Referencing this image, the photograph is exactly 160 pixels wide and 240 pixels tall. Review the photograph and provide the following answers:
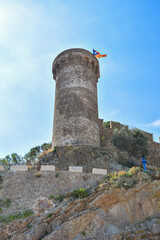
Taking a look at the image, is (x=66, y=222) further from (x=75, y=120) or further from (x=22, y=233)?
(x=75, y=120)

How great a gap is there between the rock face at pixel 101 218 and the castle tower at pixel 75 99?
8402 mm

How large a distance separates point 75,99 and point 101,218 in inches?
477

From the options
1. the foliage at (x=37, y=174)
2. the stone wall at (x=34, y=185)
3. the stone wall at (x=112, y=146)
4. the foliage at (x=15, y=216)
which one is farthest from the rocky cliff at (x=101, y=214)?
the stone wall at (x=112, y=146)

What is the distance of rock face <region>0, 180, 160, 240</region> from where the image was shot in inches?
388

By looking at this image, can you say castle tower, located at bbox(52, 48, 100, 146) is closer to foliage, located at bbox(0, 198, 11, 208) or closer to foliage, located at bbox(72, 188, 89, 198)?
foliage, located at bbox(72, 188, 89, 198)

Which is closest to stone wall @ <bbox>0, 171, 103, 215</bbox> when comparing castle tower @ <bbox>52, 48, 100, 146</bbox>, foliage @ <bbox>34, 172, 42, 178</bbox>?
foliage @ <bbox>34, 172, 42, 178</bbox>

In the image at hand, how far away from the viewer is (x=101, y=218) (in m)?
10.4

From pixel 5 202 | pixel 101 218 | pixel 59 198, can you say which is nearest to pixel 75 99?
pixel 59 198

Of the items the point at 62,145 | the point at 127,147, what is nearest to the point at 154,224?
the point at 62,145

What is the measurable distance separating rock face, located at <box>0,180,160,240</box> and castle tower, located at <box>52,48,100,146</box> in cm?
840

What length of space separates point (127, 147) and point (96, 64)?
28.9 ft

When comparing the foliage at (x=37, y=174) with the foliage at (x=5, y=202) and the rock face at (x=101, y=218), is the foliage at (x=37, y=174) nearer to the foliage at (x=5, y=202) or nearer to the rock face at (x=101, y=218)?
the foliage at (x=5, y=202)

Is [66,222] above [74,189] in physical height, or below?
below

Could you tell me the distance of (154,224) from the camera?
32.9 ft
